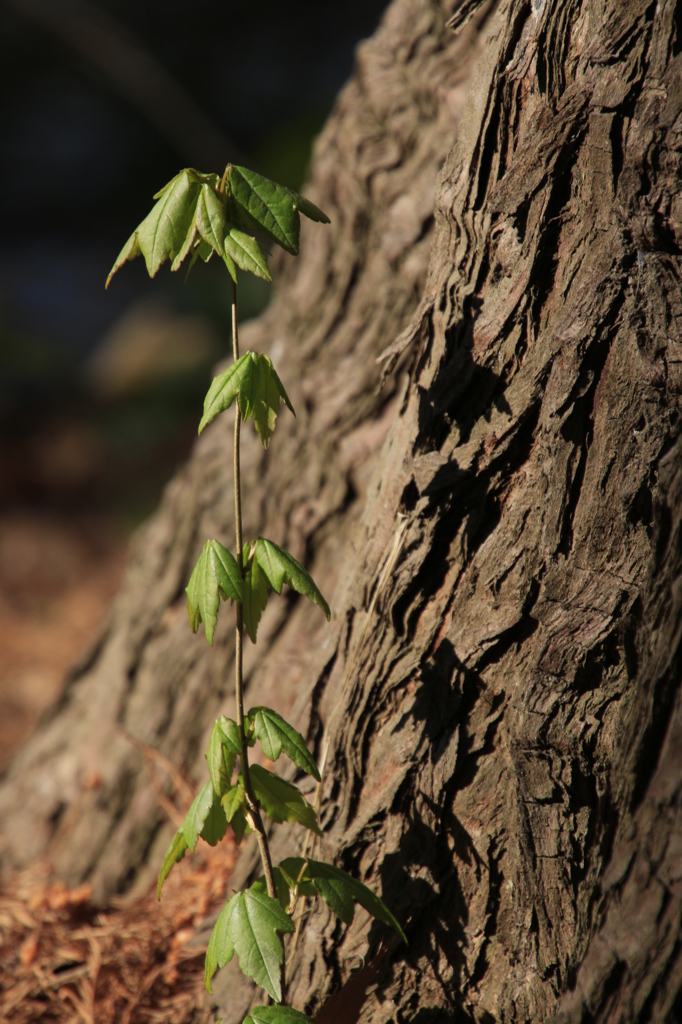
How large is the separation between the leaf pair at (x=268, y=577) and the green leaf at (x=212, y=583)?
35mm

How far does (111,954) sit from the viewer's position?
1.58 meters

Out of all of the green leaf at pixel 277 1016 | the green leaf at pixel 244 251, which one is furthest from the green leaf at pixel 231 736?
the green leaf at pixel 244 251

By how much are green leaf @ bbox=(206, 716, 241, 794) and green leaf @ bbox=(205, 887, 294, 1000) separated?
0.15 meters

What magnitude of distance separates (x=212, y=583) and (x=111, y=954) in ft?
3.55

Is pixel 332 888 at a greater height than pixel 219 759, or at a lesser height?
lesser

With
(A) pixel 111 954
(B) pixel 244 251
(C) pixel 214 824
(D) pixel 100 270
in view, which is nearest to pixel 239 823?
(C) pixel 214 824

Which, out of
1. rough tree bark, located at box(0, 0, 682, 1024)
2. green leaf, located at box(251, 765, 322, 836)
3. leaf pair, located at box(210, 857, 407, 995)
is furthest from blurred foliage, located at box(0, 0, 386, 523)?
leaf pair, located at box(210, 857, 407, 995)

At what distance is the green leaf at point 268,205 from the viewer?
0.94 metres

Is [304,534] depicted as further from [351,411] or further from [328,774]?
[328,774]

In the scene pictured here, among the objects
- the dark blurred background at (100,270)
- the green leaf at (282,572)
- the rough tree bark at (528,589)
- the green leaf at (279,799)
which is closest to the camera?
the rough tree bark at (528,589)

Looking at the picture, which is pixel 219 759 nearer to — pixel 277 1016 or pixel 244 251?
pixel 277 1016

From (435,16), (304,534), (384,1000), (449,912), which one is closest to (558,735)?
(449,912)

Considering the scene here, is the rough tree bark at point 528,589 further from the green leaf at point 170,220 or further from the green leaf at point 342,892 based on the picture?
the green leaf at point 170,220

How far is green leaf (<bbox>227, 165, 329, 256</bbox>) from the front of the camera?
0.94 meters
